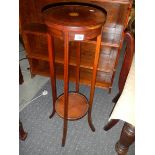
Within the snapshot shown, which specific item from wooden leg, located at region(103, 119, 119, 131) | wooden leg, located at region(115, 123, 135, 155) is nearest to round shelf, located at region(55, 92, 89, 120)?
wooden leg, located at region(103, 119, 119, 131)

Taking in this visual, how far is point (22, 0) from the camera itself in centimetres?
157

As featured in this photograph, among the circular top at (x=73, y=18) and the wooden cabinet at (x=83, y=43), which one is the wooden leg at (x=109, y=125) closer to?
the wooden cabinet at (x=83, y=43)

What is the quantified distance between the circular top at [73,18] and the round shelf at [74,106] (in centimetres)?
78

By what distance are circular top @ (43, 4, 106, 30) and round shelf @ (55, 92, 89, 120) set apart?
0.78 meters

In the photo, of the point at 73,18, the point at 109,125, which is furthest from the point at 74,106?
the point at 73,18

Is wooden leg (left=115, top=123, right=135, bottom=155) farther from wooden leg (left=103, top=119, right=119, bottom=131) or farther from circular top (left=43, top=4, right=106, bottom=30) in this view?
circular top (left=43, top=4, right=106, bottom=30)

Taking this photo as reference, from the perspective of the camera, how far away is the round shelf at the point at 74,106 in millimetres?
1482

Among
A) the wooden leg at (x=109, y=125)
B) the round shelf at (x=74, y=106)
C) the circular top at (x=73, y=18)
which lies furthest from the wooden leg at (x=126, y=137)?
the circular top at (x=73, y=18)

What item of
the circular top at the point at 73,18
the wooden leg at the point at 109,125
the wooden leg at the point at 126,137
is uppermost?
the circular top at the point at 73,18

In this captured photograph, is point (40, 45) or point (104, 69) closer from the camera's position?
point (104, 69)

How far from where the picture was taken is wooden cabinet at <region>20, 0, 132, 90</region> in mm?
1491
